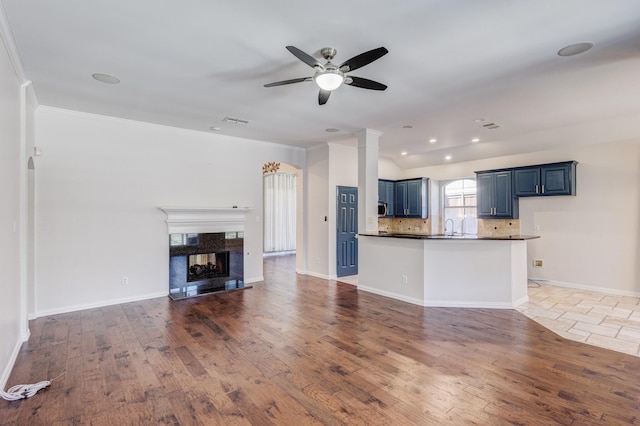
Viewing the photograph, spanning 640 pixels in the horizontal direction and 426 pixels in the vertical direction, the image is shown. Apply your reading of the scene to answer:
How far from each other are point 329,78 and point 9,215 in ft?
Result: 10.2

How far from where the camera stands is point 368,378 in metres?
2.71

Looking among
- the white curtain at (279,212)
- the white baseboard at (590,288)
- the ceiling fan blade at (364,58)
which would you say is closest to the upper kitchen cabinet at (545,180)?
the white baseboard at (590,288)

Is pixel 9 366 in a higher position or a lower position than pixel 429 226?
lower

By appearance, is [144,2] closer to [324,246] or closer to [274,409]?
[274,409]

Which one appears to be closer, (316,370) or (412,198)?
(316,370)

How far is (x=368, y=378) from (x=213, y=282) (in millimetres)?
3896

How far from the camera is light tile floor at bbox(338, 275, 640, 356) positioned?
3535 mm

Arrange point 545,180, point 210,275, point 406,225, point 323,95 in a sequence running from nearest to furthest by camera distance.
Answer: point 323,95
point 210,275
point 545,180
point 406,225

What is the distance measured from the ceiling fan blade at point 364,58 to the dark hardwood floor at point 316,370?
8.67 ft

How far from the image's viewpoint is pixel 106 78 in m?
3.51

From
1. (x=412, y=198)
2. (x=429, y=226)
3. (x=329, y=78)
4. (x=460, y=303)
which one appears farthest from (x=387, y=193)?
(x=329, y=78)

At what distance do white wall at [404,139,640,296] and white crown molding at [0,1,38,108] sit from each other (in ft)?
25.5

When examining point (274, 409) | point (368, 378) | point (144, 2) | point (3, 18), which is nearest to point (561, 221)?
point (368, 378)

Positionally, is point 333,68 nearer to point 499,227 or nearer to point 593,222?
point 593,222
